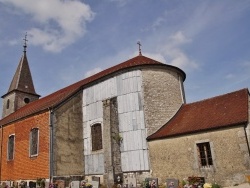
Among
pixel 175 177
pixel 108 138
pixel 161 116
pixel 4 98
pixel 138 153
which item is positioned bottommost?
pixel 175 177

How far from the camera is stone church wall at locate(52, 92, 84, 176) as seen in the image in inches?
714

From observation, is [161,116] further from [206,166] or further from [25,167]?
[25,167]

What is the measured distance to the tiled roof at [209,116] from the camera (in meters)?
14.4

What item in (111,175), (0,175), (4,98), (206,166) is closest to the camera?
(206,166)

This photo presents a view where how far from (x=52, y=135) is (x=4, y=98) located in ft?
58.8

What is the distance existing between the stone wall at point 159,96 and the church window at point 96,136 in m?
3.84

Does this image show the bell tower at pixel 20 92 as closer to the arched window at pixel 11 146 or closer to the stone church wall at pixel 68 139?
the arched window at pixel 11 146

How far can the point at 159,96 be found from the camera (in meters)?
18.5

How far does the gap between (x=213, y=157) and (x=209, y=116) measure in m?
2.61

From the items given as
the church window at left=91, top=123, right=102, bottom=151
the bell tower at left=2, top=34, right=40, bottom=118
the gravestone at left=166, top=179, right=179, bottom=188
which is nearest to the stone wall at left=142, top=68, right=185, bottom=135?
the gravestone at left=166, top=179, right=179, bottom=188

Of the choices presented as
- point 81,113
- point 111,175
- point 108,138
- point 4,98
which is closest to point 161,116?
point 108,138

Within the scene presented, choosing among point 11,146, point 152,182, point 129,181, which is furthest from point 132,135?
point 11,146

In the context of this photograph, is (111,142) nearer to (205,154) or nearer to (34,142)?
(205,154)

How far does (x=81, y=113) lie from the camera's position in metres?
20.6
